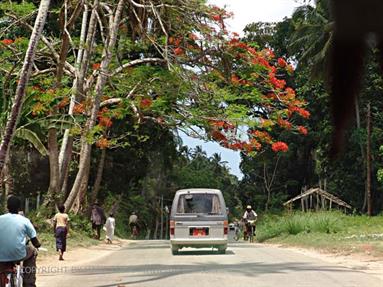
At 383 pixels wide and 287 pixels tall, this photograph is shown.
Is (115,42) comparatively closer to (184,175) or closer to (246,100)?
(246,100)

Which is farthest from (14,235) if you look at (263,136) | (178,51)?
(263,136)

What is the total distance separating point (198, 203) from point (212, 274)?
5.57 meters

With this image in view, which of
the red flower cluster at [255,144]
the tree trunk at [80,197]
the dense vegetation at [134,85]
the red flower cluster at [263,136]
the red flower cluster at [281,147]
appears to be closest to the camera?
the red flower cluster at [281,147]

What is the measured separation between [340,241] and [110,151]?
1312 centimetres

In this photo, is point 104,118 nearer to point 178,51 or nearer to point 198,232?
point 178,51

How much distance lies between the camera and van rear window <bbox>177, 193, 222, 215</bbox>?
614 inches

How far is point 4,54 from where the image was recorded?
18.5 meters

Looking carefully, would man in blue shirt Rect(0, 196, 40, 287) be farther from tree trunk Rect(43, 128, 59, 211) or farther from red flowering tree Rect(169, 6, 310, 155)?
tree trunk Rect(43, 128, 59, 211)

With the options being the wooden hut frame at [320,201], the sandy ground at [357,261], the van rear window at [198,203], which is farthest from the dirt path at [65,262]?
the wooden hut frame at [320,201]

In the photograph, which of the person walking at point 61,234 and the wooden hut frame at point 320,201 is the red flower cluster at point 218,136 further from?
the wooden hut frame at point 320,201

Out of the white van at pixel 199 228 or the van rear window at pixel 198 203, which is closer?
the white van at pixel 199 228

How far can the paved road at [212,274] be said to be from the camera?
926cm

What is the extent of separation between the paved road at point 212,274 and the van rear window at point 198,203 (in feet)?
6.73

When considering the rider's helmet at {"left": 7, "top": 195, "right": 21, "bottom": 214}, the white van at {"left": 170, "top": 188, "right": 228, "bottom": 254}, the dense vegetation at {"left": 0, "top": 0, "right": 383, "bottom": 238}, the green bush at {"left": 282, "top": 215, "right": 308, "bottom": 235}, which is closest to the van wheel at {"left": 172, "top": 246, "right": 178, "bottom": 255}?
the white van at {"left": 170, "top": 188, "right": 228, "bottom": 254}
